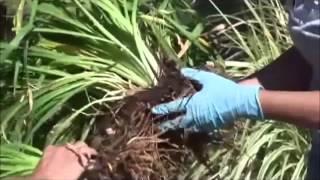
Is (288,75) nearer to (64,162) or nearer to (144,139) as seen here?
(144,139)

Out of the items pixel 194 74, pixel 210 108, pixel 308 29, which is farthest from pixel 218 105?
pixel 308 29

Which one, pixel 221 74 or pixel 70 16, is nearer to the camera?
pixel 70 16

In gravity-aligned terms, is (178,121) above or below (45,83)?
below

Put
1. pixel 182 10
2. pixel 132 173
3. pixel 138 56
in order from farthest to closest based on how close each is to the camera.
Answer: pixel 182 10
pixel 138 56
pixel 132 173

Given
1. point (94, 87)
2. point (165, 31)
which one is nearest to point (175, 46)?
point (165, 31)

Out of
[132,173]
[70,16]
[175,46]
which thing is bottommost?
[132,173]

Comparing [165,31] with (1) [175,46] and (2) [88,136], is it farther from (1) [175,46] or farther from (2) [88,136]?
(2) [88,136]

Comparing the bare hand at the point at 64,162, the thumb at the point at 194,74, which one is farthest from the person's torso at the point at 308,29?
the bare hand at the point at 64,162
